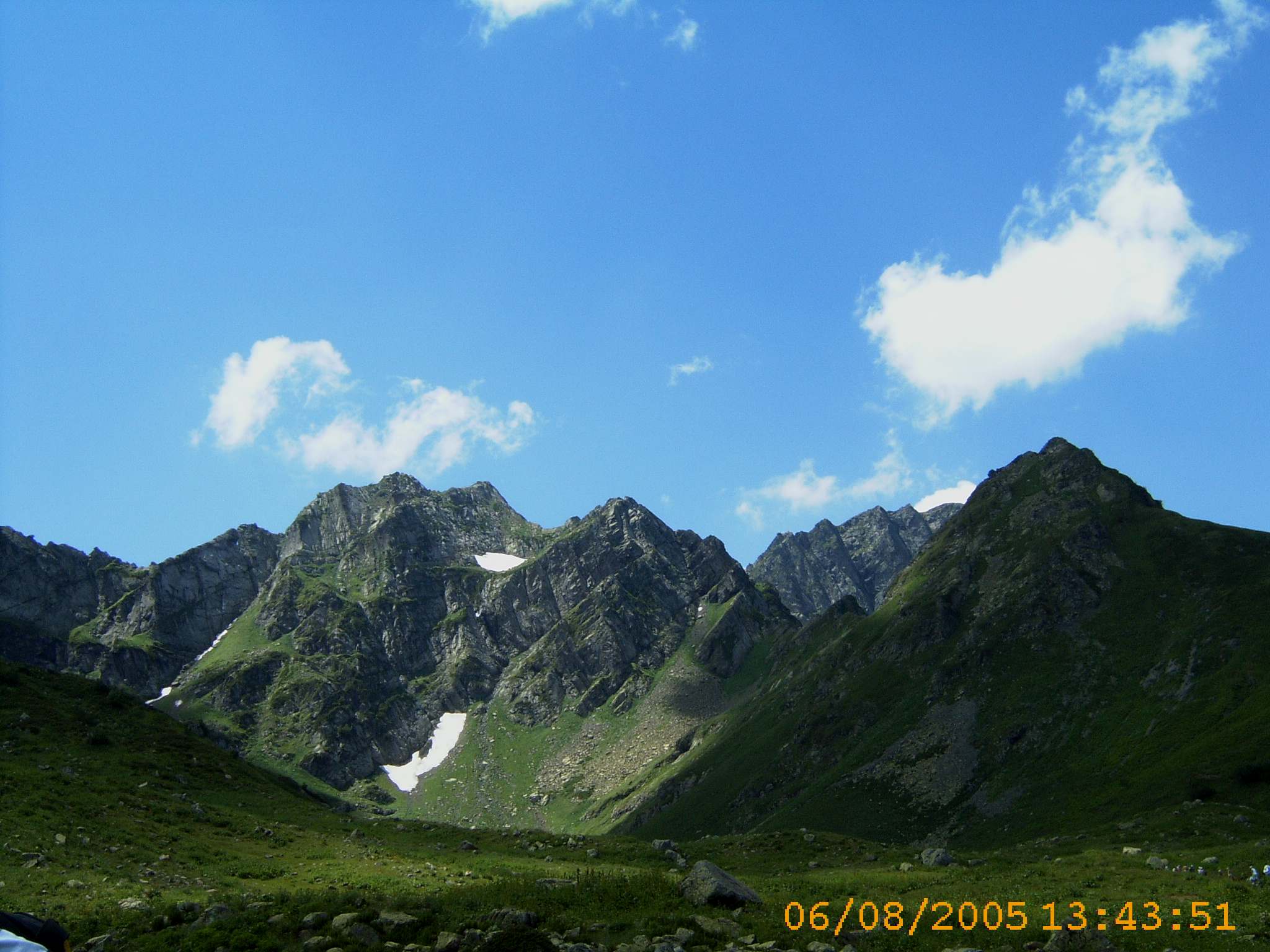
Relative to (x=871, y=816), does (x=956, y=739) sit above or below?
above

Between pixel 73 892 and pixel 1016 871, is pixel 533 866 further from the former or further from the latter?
pixel 1016 871

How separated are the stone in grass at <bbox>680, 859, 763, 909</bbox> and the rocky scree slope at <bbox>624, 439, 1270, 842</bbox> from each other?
265ft

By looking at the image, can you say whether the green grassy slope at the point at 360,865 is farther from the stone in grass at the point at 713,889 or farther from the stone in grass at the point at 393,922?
the stone in grass at the point at 713,889

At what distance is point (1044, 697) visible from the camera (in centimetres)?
14262

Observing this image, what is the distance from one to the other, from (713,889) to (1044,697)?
13308 cm

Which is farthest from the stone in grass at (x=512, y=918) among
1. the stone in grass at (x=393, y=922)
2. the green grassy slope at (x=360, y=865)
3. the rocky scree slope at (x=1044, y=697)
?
the rocky scree slope at (x=1044, y=697)

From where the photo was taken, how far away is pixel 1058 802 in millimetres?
112875

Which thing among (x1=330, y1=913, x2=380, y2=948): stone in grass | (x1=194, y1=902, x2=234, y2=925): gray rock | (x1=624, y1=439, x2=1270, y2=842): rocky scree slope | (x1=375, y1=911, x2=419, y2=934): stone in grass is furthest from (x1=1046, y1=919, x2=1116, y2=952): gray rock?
(x1=624, y1=439, x2=1270, y2=842): rocky scree slope

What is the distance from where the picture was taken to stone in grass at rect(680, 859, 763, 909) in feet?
96.8

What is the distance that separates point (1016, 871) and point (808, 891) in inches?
575

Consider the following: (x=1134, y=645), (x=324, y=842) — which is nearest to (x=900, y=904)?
(x=324, y=842)

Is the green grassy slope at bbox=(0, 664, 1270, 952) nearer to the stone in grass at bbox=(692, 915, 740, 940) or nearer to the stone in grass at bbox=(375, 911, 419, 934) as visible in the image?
the stone in grass at bbox=(375, 911, 419, 934)

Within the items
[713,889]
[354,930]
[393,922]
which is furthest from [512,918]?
[713,889]

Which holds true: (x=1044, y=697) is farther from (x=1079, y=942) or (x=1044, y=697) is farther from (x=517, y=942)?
(x=517, y=942)
